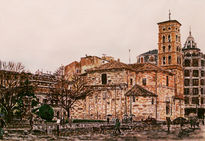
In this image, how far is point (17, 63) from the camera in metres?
37.7

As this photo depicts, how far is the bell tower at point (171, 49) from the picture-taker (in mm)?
58594

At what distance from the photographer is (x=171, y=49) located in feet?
196

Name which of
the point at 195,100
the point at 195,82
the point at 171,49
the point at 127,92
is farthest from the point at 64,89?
the point at 195,82

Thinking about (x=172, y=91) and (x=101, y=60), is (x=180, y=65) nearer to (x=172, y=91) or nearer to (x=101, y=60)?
(x=172, y=91)

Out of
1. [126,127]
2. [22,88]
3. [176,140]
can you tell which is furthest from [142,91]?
[176,140]

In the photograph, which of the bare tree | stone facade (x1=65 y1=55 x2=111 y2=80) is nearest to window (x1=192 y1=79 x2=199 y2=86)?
stone facade (x1=65 y1=55 x2=111 y2=80)

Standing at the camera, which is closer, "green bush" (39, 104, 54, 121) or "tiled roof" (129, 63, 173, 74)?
"green bush" (39, 104, 54, 121)

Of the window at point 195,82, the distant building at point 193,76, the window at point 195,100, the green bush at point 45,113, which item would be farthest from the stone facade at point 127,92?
the green bush at point 45,113

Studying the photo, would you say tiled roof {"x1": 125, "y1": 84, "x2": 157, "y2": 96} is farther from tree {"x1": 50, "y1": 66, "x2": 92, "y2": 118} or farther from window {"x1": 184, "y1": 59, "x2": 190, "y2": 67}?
window {"x1": 184, "y1": 59, "x2": 190, "y2": 67}

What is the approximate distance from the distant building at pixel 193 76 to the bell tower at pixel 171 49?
2.79 m

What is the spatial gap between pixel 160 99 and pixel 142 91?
354cm

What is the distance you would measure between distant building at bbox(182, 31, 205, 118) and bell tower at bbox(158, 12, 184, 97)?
9.14 ft

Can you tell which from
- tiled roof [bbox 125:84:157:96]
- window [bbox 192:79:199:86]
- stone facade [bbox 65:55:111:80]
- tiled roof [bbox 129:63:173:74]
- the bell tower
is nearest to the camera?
tiled roof [bbox 125:84:157:96]

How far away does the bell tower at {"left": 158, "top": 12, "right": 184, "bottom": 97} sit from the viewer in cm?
5859
